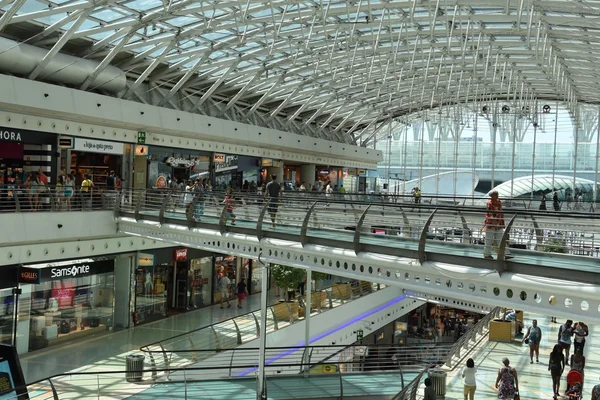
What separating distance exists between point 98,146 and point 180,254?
5701 mm

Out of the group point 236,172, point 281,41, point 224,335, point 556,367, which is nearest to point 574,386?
point 556,367

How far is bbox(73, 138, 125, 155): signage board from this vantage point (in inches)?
968

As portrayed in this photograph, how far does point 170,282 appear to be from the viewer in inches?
1037

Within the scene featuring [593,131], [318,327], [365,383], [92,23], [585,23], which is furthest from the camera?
[593,131]

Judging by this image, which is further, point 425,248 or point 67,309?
point 67,309

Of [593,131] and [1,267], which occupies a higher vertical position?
[593,131]

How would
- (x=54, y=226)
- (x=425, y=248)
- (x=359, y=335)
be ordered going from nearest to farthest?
1. (x=425, y=248)
2. (x=54, y=226)
3. (x=359, y=335)

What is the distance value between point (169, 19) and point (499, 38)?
65.2 ft

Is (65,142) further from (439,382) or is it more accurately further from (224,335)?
(439,382)

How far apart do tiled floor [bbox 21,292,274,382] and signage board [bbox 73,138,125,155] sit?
759 centimetres

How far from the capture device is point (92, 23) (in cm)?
2434

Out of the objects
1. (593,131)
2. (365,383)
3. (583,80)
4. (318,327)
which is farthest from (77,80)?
(593,131)

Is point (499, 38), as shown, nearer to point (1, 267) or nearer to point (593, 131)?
point (593, 131)

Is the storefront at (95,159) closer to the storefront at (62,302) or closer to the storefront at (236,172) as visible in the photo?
the storefront at (62,302)
